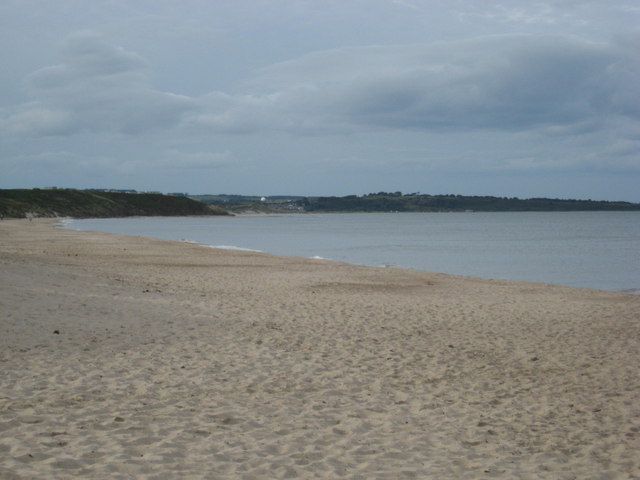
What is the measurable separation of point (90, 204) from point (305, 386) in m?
152

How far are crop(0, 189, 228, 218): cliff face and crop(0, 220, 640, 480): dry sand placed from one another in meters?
114

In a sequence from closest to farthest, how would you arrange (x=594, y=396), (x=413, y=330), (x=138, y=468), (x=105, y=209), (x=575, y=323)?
(x=138, y=468)
(x=594, y=396)
(x=413, y=330)
(x=575, y=323)
(x=105, y=209)

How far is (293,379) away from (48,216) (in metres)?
133

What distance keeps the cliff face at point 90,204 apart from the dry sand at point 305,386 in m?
114

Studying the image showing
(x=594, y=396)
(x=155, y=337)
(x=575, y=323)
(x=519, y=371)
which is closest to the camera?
(x=594, y=396)

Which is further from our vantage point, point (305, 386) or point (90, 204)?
point (90, 204)

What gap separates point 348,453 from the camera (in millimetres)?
6559

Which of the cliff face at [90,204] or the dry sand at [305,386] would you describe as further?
the cliff face at [90,204]

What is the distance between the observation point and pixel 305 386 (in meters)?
9.14

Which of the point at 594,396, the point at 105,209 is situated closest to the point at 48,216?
the point at 105,209

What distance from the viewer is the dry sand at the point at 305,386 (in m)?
6.32

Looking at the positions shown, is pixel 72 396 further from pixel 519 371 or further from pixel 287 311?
pixel 287 311

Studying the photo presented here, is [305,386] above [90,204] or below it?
below

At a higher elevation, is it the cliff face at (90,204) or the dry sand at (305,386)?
the cliff face at (90,204)
